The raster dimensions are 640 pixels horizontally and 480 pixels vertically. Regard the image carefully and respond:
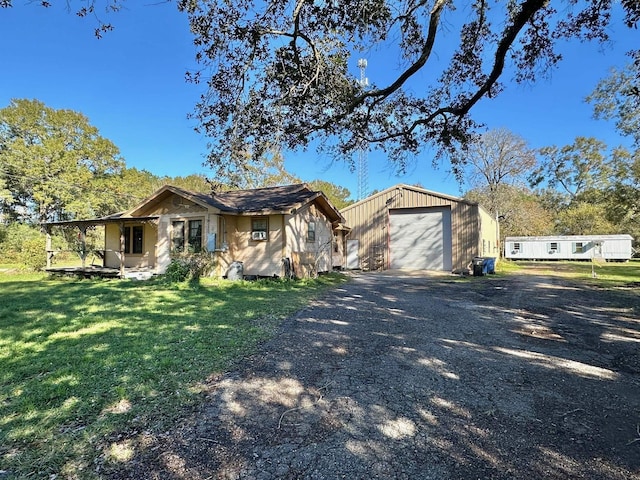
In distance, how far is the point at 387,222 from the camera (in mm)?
18609

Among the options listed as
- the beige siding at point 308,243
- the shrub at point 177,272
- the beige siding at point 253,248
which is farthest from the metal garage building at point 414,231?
the shrub at point 177,272

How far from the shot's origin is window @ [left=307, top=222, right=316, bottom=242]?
14.6 m

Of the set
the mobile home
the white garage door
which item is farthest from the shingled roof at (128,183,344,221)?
the mobile home

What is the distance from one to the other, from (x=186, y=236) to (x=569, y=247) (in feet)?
118

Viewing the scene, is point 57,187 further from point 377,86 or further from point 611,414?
point 611,414

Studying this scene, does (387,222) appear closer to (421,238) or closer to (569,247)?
(421,238)

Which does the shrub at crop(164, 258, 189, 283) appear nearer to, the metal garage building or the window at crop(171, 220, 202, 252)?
the window at crop(171, 220, 202, 252)

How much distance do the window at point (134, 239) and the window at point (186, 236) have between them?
2736 millimetres

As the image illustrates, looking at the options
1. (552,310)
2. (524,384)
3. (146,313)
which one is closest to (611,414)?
(524,384)

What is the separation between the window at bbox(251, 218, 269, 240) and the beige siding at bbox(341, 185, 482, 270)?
7.66m

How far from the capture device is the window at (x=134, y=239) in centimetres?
1527

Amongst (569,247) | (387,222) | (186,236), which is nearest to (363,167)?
(387,222)

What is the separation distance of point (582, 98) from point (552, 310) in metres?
12.7

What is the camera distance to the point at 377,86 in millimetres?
6914
